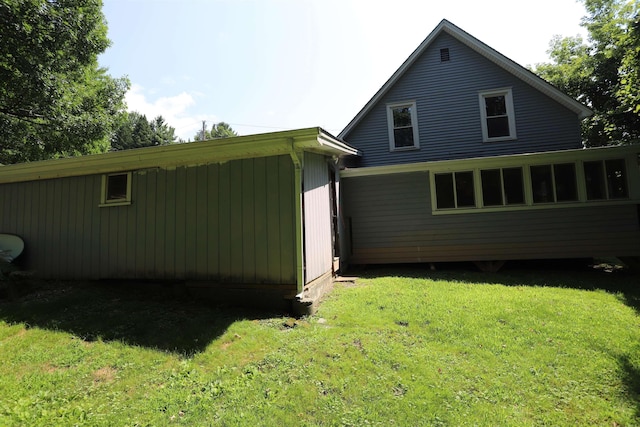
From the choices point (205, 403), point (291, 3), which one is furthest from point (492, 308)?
point (291, 3)

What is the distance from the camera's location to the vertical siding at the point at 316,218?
5418 millimetres

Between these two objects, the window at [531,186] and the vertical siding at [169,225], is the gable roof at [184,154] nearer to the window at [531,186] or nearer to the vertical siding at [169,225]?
the vertical siding at [169,225]

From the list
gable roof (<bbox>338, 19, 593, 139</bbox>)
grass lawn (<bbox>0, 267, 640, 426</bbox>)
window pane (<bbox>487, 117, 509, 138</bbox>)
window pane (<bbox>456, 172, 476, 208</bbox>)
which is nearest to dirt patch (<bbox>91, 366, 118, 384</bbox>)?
grass lawn (<bbox>0, 267, 640, 426</bbox>)

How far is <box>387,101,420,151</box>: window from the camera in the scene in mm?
11008

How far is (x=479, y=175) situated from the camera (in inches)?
313

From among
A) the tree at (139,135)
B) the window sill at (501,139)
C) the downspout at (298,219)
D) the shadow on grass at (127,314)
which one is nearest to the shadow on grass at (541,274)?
the downspout at (298,219)

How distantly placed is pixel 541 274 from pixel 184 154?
821 centimetres

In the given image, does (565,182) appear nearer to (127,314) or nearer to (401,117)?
(401,117)

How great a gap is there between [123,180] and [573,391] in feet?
24.9

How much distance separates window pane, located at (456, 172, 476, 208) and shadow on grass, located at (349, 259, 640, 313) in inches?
69.5

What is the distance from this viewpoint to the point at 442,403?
A: 8.77 feet

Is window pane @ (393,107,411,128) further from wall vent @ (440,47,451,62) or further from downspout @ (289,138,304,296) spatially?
downspout @ (289,138,304,296)

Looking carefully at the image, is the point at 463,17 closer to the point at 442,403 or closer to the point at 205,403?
the point at 442,403

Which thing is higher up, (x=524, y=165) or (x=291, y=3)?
(x=291, y=3)
